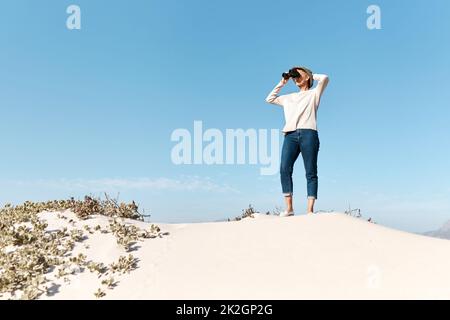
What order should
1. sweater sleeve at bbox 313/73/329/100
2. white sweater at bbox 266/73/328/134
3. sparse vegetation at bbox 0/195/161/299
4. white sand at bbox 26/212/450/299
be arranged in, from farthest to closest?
1. sweater sleeve at bbox 313/73/329/100
2. white sweater at bbox 266/73/328/134
3. sparse vegetation at bbox 0/195/161/299
4. white sand at bbox 26/212/450/299

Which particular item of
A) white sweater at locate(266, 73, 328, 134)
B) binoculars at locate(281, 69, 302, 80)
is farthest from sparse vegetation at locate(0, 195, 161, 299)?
binoculars at locate(281, 69, 302, 80)

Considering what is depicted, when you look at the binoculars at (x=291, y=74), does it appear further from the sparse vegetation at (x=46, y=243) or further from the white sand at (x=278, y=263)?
the sparse vegetation at (x=46, y=243)

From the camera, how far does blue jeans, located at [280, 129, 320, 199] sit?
8289 millimetres

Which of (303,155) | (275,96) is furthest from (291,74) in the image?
(303,155)

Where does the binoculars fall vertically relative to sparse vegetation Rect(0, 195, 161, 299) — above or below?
above

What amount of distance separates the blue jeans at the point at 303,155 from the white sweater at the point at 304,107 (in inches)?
5.0

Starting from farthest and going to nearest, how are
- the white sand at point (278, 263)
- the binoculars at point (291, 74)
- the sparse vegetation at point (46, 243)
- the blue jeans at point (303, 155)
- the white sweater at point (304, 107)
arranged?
1. the binoculars at point (291, 74)
2. the white sweater at point (304, 107)
3. the blue jeans at point (303, 155)
4. the sparse vegetation at point (46, 243)
5. the white sand at point (278, 263)

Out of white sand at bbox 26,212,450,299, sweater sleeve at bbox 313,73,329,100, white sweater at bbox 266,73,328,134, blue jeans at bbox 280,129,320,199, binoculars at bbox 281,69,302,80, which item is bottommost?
white sand at bbox 26,212,450,299

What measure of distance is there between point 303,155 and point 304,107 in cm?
93

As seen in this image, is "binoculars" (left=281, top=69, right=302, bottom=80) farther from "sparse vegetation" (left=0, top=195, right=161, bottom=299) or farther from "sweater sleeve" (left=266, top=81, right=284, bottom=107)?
"sparse vegetation" (left=0, top=195, right=161, bottom=299)

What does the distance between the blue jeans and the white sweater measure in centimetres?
13

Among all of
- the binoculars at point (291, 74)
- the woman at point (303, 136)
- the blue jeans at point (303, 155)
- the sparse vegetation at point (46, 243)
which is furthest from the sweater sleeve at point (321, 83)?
the sparse vegetation at point (46, 243)

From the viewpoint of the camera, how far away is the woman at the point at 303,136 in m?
8.32
